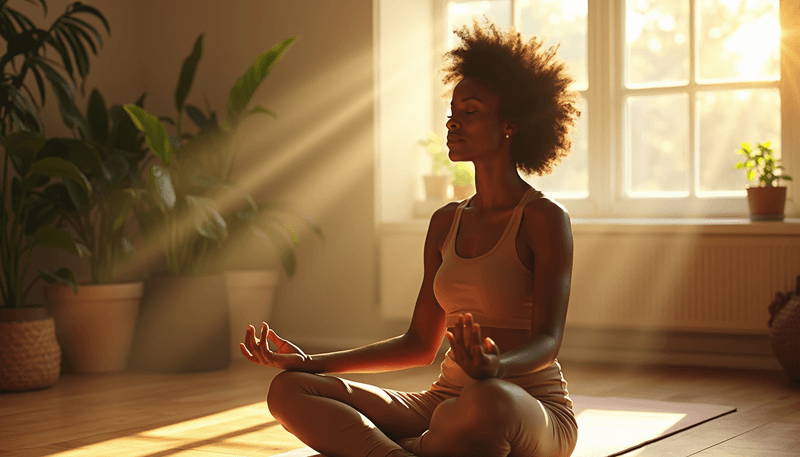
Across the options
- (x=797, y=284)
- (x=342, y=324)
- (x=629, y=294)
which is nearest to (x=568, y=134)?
(x=797, y=284)

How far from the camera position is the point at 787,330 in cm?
345

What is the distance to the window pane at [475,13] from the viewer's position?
468 centimetres

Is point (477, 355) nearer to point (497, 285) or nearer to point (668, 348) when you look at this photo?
point (497, 285)

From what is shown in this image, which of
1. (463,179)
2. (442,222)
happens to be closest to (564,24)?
(463,179)

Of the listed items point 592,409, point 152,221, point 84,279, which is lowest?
point 592,409

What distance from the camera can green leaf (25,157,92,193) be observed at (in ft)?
11.8

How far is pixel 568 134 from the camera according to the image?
198cm

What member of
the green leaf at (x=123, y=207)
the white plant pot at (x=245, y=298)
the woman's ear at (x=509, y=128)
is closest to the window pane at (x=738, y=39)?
the white plant pot at (x=245, y=298)

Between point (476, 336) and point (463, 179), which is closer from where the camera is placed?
point (476, 336)

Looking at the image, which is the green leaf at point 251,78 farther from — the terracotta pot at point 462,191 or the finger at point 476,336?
the finger at point 476,336

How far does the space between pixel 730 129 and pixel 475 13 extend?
1373 mm

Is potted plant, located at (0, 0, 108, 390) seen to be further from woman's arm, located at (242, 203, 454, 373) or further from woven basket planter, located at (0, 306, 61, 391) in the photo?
woman's arm, located at (242, 203, 454, 373)

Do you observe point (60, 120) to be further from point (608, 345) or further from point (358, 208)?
point (608, 345)

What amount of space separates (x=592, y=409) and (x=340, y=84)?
2.25 m
